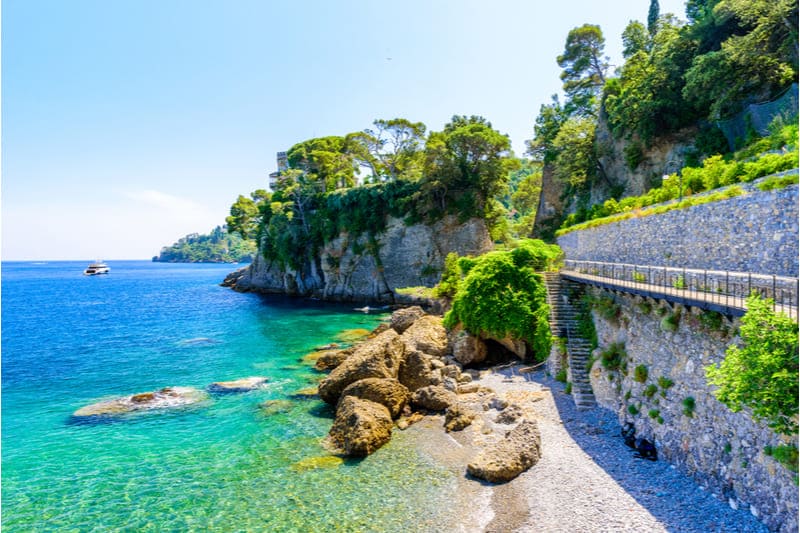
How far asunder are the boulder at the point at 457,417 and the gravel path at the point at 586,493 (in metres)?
0.51

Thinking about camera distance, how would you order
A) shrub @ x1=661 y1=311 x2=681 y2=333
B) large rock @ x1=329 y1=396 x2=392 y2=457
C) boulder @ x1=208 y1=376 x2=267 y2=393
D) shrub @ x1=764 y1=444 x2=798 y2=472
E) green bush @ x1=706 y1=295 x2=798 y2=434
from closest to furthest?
1. green bush @ x1=706 y1=295 x2=798 y2=434
2. shrub @ x1=764 y1=444 x2=798 y2=472
3. shrub @ x1=661 y1=311 x2=681 y2=333
4. large rock @ x1=329 y1=396 x2=392 y2=457
5. boulder @ x1=208 y1=376 x2=267 y2=393

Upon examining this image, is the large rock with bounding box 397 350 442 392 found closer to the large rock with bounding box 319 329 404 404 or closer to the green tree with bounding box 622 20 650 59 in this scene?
the large rock with bounding box 319 329 404 404

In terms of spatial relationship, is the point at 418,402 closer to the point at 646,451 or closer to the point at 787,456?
the point at 646,451

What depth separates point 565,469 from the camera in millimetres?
11609

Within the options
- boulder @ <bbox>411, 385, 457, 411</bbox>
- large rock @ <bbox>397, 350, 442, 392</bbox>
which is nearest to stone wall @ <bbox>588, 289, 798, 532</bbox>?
boulder @ <bbox>411, 385, 457, 411</bbox>

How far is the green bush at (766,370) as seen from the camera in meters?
6.65

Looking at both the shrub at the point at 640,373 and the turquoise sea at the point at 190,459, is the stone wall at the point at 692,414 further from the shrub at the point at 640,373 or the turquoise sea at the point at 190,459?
the turquoise sea at the point at 190,459

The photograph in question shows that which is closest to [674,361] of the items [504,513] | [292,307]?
[504,513]

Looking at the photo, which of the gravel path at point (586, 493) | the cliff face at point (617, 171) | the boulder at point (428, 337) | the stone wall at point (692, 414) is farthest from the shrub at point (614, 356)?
the cliff face at point (617, 171)

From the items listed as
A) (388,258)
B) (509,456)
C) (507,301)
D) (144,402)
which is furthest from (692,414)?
(388,258)

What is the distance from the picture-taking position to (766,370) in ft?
22.3

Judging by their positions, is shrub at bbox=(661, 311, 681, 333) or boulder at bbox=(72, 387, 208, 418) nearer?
shrub at bbox=(661, 311, 681, 333)

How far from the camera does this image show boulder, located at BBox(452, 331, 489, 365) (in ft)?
71.2

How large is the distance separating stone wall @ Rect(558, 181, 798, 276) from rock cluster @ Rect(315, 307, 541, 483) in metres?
7.91
